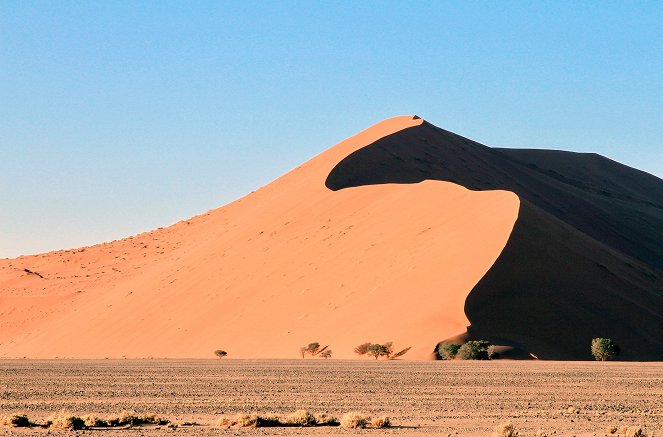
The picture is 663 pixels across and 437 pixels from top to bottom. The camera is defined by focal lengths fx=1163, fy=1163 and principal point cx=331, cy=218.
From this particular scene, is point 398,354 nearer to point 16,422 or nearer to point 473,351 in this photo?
point 473,351

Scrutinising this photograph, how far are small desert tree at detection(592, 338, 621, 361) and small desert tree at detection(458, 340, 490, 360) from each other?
16.2ft

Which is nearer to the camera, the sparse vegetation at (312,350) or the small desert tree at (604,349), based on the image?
the small desert tree at (604,349)

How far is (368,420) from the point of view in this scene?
20859 millimetres

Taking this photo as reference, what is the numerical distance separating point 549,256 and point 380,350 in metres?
12.7

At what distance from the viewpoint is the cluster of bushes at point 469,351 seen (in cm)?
4747

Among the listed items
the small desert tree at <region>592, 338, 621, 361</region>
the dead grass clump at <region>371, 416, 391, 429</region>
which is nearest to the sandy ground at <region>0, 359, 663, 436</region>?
the dead grass clump at <region>371, 416, 391, 429</region>

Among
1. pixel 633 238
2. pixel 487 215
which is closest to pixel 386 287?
pixel 487 215

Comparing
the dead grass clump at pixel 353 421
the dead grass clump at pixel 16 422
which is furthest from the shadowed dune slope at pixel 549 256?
the dead grass clump at pixel 16 422

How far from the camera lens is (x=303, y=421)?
68.0ft

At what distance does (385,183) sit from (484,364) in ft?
126

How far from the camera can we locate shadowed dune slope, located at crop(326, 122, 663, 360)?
174 ft

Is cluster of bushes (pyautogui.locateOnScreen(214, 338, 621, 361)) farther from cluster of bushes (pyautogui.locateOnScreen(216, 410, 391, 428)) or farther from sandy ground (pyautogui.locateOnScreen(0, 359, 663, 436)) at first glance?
cluster of bushes (pyautogui.locateOnScreen(216, 410, 391, 428))

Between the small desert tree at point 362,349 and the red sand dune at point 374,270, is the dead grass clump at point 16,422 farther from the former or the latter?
the small desert tree at point 362,349

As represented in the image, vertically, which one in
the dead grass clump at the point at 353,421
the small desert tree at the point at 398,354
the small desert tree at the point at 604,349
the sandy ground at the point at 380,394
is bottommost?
the small desert tree at the point at 604,349
